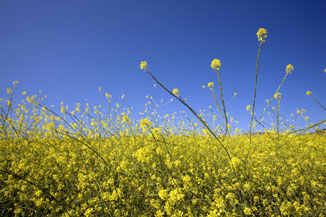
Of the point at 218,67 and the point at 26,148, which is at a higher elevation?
the point at 26,148

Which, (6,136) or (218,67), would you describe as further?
→ (6,136)

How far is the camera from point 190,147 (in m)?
4.71

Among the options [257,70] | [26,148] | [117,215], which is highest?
[26,148]

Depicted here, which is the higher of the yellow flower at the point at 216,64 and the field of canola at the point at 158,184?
the yellow flower at the point at 216,64

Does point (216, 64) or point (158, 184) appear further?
point (158, 184)

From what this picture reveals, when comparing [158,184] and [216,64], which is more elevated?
[216,64]

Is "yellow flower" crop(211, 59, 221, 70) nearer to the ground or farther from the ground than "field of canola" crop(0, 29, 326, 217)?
farther from the ground

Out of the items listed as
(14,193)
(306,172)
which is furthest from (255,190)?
(14,193)

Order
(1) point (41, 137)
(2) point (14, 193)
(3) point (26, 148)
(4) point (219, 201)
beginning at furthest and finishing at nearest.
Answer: (1) point (41, 137)
(3) point (26, 148)
(2) point (14, 193)
(4) point (219, 201)

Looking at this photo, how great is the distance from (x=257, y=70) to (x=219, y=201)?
5.11 feet

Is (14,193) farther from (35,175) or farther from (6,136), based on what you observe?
(6,136)

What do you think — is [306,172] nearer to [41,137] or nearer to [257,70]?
[257,70]

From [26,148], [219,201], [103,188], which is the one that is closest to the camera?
[219,201]

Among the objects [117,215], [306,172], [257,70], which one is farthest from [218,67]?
[306,172]
